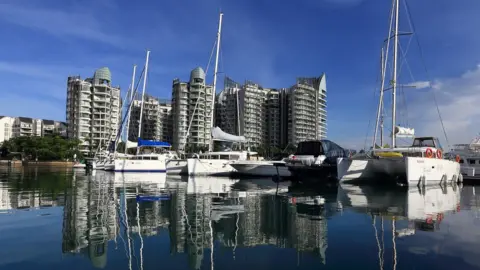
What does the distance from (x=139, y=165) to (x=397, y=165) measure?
32.9 metres

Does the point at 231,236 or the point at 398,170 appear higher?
the point at 398,170

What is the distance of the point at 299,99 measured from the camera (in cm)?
13738

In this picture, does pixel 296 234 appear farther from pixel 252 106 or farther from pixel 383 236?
pixel 252 106

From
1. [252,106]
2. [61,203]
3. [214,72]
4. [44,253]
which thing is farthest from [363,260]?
[252,106]

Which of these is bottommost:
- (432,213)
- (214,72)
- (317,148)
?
(432,213)

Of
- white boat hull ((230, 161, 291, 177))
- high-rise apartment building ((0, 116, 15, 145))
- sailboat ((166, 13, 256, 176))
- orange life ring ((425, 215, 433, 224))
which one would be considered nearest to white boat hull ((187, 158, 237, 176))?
sailboat ((166, 13, 256, 176))

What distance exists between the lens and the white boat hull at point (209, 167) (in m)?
42.2

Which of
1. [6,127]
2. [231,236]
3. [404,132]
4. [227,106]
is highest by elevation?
[227,106]

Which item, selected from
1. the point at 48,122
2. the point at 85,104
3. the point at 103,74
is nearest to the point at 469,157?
the point at 85,104

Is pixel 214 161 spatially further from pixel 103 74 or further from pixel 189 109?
pixel 103 74

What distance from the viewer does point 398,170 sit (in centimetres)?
3006

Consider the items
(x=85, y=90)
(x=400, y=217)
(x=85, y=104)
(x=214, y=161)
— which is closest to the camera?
(x=400, y=217)

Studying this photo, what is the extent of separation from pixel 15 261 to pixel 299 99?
438 ft

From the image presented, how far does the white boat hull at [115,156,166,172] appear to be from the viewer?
161ft
